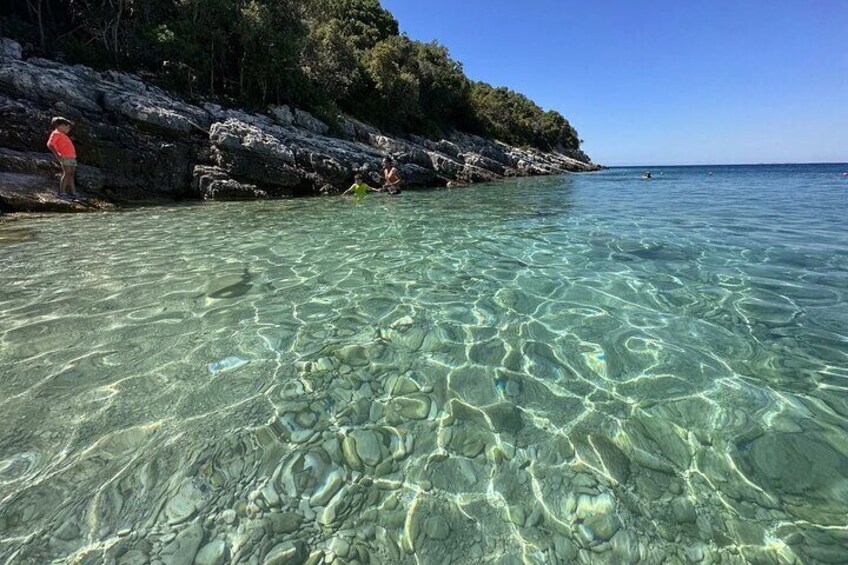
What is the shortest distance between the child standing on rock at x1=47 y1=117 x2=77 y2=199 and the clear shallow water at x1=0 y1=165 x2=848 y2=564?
25.0 feet

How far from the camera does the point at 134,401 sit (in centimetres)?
349

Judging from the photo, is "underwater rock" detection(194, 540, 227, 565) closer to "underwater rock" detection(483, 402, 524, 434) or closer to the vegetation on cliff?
"underwater rock" detection(483, 402, 524, 434)

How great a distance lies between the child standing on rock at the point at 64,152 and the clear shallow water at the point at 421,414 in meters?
7.61

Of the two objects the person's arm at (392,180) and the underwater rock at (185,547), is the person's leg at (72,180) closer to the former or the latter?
the person's arm at (392,180)

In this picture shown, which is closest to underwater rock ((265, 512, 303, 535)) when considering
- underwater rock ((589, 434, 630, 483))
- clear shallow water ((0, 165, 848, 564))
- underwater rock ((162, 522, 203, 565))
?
clear shallow water ((0, 165, 848, 564))

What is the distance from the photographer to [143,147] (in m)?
17.0

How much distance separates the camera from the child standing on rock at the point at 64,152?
12.5m

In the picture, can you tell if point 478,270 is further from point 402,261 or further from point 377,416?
point 377,416

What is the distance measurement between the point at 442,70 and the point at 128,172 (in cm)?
4229

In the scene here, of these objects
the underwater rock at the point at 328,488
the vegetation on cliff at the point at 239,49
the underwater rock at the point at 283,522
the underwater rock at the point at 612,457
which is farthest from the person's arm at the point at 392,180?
the underwater rock at the point at 283,522

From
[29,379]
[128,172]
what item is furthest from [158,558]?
[128,172]

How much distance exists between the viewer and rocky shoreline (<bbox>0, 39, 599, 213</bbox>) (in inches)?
555

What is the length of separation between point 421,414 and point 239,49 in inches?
1170

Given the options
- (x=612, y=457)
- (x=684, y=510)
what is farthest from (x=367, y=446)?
(x=684, y=510)
